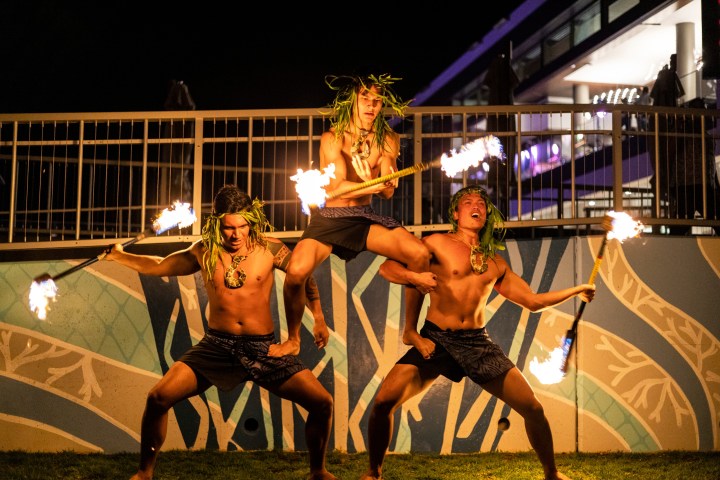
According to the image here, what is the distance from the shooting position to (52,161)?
8.06 meters

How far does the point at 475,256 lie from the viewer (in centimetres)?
625

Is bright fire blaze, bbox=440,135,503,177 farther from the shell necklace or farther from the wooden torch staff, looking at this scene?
the wooden torch staff

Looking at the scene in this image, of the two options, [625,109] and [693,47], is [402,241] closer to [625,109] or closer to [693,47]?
A: [625,109]

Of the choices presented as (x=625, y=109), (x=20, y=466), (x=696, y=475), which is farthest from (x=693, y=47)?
(x=20, y=466)

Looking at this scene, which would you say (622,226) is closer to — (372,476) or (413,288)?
(413,288)

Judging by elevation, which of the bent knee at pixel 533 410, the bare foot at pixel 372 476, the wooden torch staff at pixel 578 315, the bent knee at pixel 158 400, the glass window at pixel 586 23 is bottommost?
the bare foot at pixel 372 476

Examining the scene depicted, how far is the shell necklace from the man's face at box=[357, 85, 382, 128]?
3.67 feet

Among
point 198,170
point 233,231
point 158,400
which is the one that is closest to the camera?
point 158,400

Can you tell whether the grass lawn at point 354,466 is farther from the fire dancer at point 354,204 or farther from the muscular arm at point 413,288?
the fire dancer at point 354,204

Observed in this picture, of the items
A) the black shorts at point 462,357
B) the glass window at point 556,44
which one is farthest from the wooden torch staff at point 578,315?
the glass window at point 556,44

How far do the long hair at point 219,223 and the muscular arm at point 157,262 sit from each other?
0.65 ft

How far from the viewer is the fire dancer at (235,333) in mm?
5762

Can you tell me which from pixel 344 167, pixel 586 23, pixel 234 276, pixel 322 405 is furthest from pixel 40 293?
pixel 586 23

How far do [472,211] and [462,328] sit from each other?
3.01 ft
